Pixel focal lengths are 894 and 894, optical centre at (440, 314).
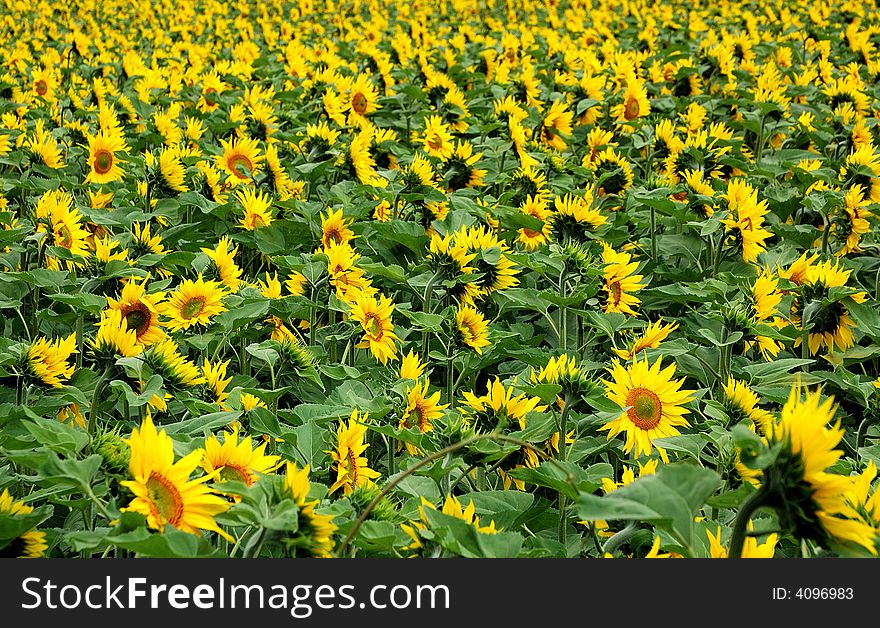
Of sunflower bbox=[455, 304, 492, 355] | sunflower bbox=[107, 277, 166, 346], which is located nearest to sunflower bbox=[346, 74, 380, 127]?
sunflower bbox=[455, 304, 492, 355]

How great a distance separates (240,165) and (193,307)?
1287mm

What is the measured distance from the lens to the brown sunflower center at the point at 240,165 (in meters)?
3.32

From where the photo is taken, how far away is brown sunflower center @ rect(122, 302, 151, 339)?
6.50 ft

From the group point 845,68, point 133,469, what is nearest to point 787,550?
point 133,469

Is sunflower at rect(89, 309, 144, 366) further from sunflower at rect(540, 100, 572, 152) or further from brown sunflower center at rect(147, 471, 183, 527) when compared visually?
sunflower at rect(540, 100, 572, 152)

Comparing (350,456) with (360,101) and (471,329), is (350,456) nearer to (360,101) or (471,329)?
(471,329)

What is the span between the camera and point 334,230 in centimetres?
275

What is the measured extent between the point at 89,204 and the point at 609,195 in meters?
1.96

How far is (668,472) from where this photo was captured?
39.8 inches

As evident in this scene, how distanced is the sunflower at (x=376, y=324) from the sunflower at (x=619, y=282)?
23.8 inches

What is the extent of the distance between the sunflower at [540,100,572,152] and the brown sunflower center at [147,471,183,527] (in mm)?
3162

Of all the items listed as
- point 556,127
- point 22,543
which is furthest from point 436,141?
point 22,543

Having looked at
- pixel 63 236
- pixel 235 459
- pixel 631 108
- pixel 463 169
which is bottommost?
pixel 235 459

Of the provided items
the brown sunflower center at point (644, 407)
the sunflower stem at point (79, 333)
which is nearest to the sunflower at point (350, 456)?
the brown sunflower center at point (644, 407)
